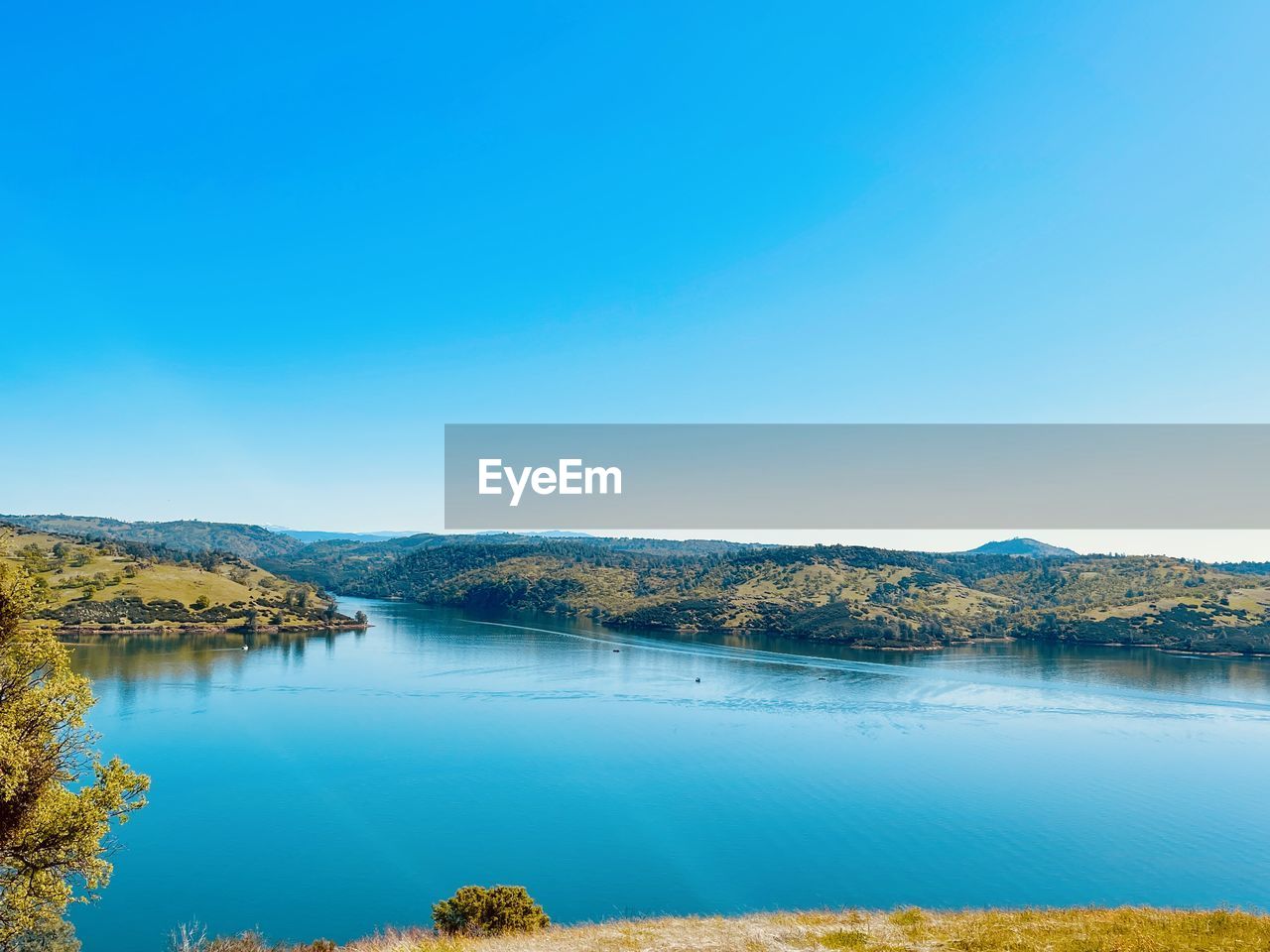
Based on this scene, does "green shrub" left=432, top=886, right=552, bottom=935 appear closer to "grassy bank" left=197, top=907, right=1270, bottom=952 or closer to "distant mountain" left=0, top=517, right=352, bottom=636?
"grassy bank" left=197, top=907, right=1270, bottom=952

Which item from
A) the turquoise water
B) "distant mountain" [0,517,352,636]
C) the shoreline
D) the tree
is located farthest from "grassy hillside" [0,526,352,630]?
the tree

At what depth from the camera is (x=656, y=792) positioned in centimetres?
6366

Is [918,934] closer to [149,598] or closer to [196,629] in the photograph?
[196,629]

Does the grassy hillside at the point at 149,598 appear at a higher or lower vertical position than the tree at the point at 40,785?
lower

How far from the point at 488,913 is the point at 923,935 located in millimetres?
16879

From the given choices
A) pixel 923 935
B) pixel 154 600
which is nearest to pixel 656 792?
pixel 923 935

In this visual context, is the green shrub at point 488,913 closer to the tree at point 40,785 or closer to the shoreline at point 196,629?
the tree at point 40,785

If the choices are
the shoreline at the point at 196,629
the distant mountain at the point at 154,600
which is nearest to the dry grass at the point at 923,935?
the shoreline at the point at 196,629

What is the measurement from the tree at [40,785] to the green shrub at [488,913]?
1427 cm

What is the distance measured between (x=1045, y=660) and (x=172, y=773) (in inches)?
6315

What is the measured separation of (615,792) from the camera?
6356 cm

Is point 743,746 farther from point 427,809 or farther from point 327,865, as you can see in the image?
point 327,865

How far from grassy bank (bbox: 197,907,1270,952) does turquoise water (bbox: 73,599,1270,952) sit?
1972cm

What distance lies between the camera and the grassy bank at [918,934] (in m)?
19.3
